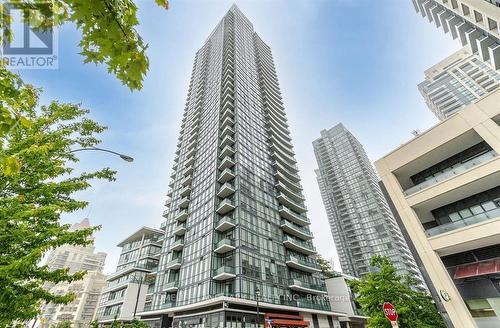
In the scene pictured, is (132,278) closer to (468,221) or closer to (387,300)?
(387,300)

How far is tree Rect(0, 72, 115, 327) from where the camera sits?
18.1 ft

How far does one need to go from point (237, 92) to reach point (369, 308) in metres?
44.1

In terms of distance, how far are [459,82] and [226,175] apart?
91589 mm

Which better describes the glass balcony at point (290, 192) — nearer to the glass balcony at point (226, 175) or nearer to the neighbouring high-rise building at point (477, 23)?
the glass balcony at point (226, 175)

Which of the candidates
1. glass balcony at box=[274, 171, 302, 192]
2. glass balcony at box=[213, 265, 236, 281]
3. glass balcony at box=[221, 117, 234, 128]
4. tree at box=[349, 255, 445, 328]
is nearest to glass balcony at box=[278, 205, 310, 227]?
glass balcony at box=[274, 171, 302, 192]

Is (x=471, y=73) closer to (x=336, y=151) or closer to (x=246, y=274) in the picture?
(x=336, y=151)

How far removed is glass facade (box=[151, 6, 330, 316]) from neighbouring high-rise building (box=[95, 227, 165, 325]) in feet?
32.0

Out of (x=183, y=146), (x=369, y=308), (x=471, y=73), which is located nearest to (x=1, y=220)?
(x=369, y=308)

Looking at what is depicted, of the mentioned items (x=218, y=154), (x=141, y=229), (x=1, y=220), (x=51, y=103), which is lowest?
(x=1, y=220)

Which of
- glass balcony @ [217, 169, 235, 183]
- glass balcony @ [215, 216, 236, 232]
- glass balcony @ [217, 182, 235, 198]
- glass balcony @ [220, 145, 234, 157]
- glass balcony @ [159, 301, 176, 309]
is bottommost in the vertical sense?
glass balcony @ [159, 301, 176, 309]

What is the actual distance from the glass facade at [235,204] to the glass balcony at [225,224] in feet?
0.47

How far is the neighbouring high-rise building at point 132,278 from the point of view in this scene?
44.6 metres

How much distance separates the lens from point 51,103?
30.9ft

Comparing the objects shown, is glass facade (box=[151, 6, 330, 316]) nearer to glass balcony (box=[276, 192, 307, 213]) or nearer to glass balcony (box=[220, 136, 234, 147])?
glass balcony (box=[276, 192, 307, 213])
